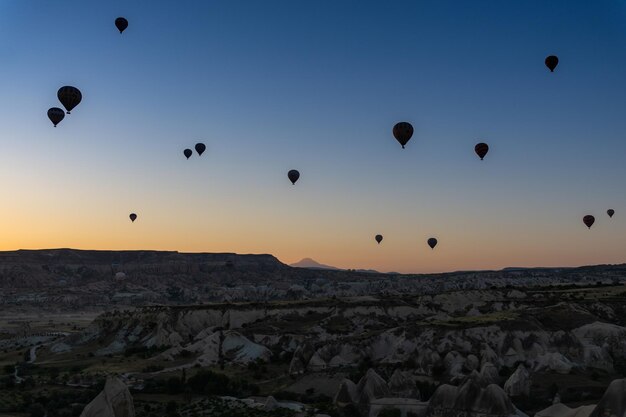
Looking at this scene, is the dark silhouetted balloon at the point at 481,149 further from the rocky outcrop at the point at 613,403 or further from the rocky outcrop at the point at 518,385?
the rocky outcrop at the point at 613,403

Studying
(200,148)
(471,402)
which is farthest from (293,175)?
A: (471,402)

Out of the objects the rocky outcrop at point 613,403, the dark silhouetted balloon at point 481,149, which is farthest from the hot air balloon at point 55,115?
the rocky outcrop at point 613,403

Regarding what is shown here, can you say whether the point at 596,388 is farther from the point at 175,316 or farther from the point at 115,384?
the point at 175,316

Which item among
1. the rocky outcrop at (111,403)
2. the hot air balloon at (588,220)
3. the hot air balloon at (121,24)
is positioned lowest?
the rocky outcrop at (111,403)

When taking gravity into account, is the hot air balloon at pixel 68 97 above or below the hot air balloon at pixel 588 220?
above

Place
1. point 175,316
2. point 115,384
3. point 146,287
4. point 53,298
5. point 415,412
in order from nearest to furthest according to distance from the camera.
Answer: point 115,384, point 415,412, point 175,316, point 53,298, point 146,287

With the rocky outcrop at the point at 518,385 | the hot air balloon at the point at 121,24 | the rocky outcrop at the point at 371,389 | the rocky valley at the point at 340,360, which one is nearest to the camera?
the rocky outcrop at the point at 371,389

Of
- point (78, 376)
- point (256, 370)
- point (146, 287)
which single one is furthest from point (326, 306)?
point (146, 287)

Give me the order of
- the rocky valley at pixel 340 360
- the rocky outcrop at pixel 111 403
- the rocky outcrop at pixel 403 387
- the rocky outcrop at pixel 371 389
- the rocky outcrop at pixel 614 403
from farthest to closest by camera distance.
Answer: the rocky outcrop at pixel 403 387 < the rocky valley at pixel 340 360 < the rocky outcrop at pixel 371 389 < the rocky outcrop at pixel 111 403 < the rocky outcrop at pixel 614 403
